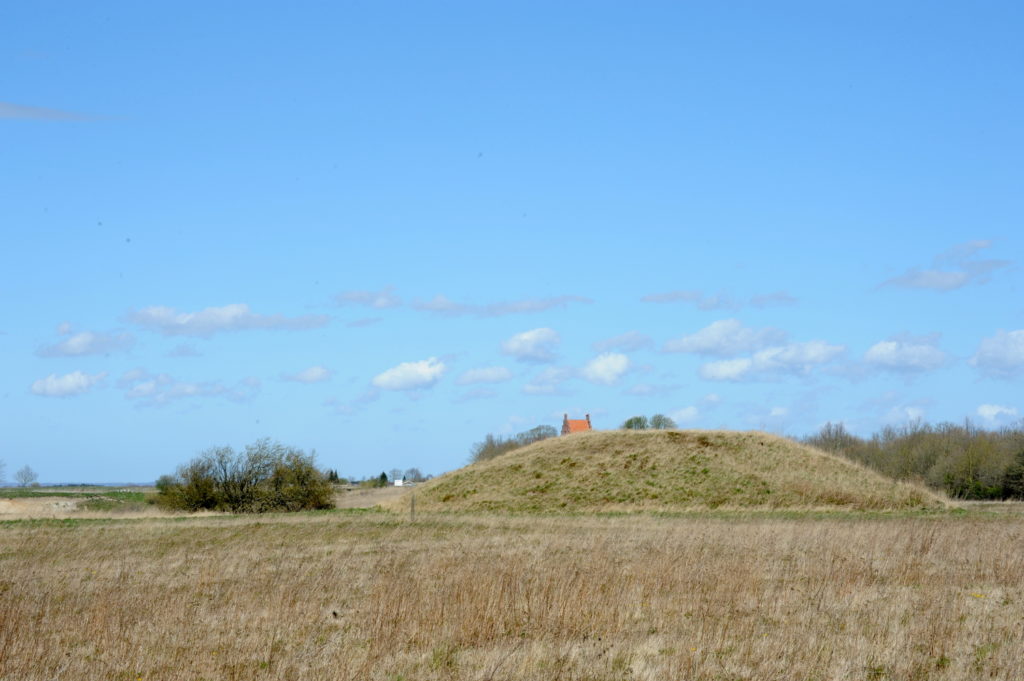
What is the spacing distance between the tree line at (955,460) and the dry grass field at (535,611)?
56.5 meters

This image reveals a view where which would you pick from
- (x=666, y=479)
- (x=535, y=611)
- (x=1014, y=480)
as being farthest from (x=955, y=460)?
(x=535, y=611)

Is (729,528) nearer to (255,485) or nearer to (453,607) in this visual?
(453,607)

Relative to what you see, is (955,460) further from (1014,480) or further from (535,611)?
(535,611)

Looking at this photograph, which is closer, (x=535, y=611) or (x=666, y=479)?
(x=535, y=611)

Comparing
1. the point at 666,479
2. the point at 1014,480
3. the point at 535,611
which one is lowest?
the point at 535,611

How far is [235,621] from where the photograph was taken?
14.0m

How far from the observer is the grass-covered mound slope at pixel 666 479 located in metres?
49.1

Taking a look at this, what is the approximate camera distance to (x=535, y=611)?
47.2 feet

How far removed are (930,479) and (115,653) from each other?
82675 mm

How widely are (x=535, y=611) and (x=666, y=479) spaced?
3874 centimetres

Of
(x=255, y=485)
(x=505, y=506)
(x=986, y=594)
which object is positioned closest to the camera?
(x=986, y=594)

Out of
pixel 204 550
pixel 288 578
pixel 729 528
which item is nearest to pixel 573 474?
pixel 729 528

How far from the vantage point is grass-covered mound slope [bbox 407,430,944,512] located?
161ft

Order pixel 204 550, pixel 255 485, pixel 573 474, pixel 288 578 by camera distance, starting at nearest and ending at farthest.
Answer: pixel 288 578 → pixel 204 550 → pixel 573 474 → pixel 255 485
